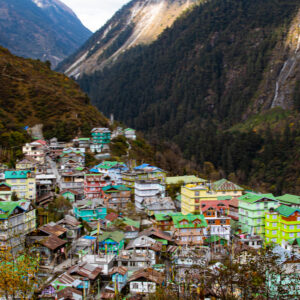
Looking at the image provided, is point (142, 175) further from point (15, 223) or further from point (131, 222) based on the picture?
point (15, 223)

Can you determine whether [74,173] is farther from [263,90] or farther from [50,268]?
[263,90]

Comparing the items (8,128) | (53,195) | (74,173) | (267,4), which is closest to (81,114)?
(8,128)

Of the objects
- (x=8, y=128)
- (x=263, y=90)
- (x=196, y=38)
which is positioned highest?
(x=196, y=38)

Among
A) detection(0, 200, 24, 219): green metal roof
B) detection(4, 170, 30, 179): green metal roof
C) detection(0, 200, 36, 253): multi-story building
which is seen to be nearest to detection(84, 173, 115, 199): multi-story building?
detection(4, 170, 30, 179): green metal roof

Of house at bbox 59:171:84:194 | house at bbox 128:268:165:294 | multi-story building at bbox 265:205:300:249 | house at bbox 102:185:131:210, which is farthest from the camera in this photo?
house at bbox 59:171:84:194

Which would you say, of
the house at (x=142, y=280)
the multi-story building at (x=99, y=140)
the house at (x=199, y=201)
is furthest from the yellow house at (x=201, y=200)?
the multi-story building at (x=99, y=140)

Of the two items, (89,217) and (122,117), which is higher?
(122,117)

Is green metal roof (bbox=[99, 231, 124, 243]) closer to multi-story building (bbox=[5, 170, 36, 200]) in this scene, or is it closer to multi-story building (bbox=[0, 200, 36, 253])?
multi-story building (bbox=[0, 200, 36, 253])
